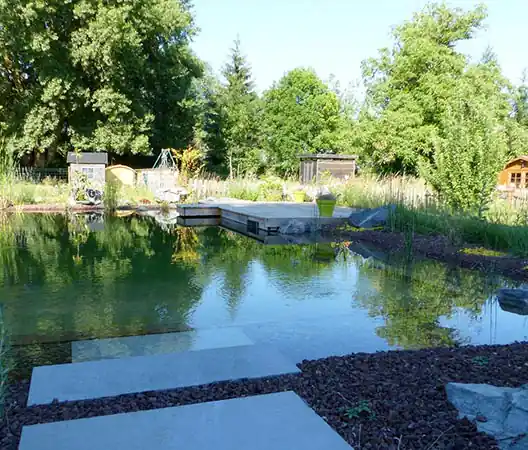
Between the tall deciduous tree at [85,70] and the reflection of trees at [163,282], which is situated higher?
the tall deciduous tree at [85,70]

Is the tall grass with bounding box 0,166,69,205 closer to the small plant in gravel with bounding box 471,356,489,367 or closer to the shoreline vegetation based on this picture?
the shoreline vegetation

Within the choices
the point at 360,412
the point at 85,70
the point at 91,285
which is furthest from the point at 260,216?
the point at 85,70

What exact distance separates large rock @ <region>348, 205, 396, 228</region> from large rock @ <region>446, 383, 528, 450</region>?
7.63 m

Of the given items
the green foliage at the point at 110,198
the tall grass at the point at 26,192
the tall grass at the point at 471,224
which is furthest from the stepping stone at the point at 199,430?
the green foliage at the point at 110,198

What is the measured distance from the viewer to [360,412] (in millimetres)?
2305

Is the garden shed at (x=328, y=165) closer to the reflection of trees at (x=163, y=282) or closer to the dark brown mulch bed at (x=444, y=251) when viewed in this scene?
the dark brown mulch bed at (x=444, y=251)

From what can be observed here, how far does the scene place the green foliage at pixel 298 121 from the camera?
31578 mm

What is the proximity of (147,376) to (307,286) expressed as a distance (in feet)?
10.4

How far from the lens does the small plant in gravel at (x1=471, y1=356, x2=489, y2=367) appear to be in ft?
9.57

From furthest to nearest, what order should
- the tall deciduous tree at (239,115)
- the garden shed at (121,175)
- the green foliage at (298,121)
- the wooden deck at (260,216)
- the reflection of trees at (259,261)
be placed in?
the green foliage at (298,121) < the tall deciduous tree at (239,115) < the garden shed at (121,175) < the wooden deck at (260,216) < the reflection of trees at (259,261)

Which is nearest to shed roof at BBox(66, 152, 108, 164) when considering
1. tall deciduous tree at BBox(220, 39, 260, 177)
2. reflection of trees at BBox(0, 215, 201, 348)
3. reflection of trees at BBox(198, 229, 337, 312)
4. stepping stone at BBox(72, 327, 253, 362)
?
reflection of trees at BBox(0, 215, 201, 348)

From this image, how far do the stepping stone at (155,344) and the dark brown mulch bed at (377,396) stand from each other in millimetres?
612

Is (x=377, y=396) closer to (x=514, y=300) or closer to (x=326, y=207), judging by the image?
(x=514, y=300)

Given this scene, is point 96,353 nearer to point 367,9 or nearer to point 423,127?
point 367,9
